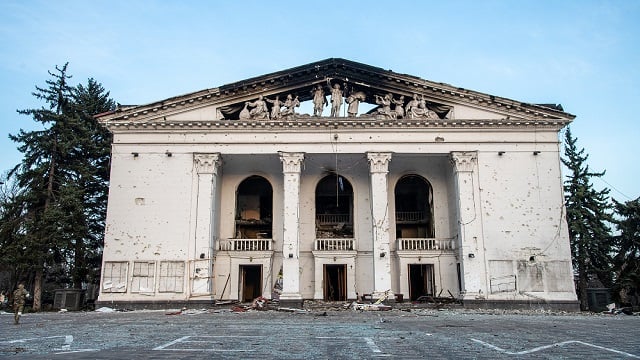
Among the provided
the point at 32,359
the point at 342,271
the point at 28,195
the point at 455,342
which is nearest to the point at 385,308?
the point at 342,271

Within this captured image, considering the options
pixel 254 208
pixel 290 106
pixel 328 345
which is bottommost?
pixel 328 345

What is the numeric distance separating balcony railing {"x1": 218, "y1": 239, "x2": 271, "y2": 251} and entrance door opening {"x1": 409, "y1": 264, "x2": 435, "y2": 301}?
7.79m

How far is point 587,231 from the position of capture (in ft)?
99.1

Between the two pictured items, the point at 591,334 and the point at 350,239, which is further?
the point at 350,239

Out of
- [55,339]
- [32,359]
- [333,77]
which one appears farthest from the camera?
[333,77]

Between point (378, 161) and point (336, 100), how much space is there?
3932 mm

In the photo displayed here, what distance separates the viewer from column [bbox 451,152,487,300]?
79.8ft

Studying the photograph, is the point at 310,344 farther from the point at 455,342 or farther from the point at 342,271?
the point at 342,271

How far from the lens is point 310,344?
9383 millimetres

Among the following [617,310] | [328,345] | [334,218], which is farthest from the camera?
[334,218]

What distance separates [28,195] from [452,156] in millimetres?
22661

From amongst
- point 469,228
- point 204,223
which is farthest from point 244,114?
point 469,228

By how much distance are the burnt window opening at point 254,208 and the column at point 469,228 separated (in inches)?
406

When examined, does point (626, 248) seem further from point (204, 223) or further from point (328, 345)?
point (328, 345)
